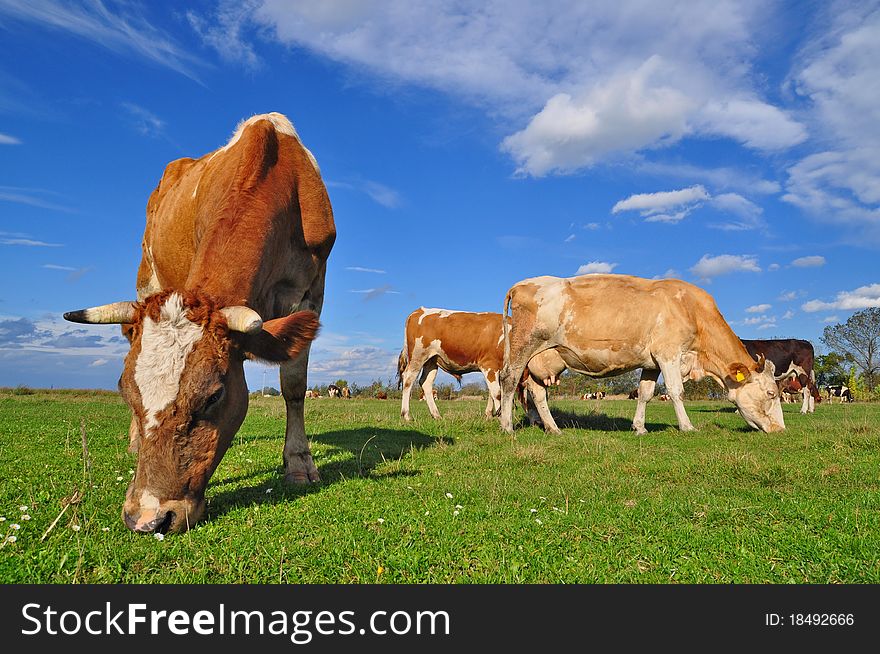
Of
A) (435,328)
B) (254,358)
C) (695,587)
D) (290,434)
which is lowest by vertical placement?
(695,587)

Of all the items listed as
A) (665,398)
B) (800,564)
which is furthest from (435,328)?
(665,398)

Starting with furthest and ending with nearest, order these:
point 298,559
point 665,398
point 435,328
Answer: point 665,398, point 435,328, point 298,559

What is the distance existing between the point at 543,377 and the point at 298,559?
11.0 m

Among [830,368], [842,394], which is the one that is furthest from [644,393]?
[830,368]

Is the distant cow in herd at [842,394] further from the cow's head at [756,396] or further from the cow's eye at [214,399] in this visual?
the cow's eye at [214,399]

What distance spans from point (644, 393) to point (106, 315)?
1124 centimetres

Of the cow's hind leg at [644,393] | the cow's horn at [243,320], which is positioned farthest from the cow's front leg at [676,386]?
the cow's horn at [243,320]

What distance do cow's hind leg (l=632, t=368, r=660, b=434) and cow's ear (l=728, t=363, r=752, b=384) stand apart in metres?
1.49

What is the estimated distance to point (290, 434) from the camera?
6387 millimetres

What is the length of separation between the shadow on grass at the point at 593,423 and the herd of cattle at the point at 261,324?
852 millimetres

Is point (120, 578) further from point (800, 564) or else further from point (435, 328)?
point (435, 328)

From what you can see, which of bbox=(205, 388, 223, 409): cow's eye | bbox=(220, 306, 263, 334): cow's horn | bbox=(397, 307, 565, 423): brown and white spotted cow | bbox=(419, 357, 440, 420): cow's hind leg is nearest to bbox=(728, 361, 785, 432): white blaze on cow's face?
bbox=(397, 307, 565, 423): brown and white spotted cow

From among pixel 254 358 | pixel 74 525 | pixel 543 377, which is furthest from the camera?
pixel 543 377

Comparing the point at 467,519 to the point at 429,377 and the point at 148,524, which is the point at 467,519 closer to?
the point at 148,524
